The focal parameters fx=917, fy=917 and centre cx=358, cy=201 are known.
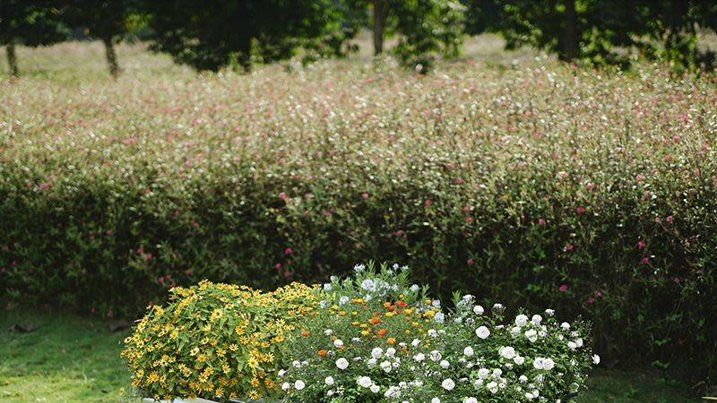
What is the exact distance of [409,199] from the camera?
20.0ft

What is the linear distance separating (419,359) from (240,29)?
1257cm

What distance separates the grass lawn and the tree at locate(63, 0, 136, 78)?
9589 mm

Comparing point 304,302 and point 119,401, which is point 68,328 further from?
point 304,302

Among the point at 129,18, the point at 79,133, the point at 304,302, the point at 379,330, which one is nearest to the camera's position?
the point at 379,330

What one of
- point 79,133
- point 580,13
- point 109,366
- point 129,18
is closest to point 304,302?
point 109,366

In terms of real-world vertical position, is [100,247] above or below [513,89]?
below

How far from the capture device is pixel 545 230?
569 cm

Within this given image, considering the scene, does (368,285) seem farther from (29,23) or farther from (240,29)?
(29,23)

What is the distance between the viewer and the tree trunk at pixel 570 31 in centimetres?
1386

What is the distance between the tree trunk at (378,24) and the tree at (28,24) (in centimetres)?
573

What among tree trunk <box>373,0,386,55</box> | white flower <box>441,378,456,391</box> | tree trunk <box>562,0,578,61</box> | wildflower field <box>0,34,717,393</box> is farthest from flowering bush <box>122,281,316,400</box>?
tree trunk <box>373,0,386,55</box>

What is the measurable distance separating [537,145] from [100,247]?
3473 millimetres

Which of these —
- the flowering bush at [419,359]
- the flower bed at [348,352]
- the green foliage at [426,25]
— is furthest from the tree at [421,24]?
the flowering bush at [419,359]

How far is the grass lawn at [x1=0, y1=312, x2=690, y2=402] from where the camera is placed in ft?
19.0
